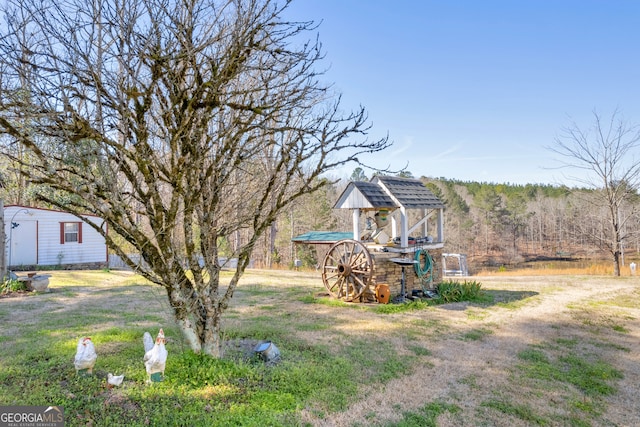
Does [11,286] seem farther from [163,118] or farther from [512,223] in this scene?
[512,223]

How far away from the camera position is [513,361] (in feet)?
19.0

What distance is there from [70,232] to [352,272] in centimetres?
1466

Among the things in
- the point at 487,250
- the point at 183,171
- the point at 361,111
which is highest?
the point at 361,111

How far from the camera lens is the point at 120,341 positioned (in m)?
5.90

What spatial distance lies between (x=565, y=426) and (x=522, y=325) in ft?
14.7

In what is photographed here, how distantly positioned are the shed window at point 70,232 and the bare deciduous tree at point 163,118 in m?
15.5

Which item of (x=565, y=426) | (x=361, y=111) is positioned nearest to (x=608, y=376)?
(x=565, y=426)

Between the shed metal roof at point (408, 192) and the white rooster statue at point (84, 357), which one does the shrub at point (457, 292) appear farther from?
the white rooster statue at point (84, 357)

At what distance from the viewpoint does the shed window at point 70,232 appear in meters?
17.5

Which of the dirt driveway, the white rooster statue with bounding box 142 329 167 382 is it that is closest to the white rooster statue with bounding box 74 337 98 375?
the white rooster statue with bounding box 142 329 167 382

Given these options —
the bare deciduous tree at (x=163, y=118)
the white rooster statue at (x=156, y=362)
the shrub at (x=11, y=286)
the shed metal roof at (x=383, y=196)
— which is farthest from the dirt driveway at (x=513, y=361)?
the shrub at (x=11, y=286)

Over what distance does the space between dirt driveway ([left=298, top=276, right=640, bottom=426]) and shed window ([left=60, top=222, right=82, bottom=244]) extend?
16.3 meters

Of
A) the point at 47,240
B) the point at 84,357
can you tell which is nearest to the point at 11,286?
the point at 47,240

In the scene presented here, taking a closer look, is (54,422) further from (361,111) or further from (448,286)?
(448,286)
